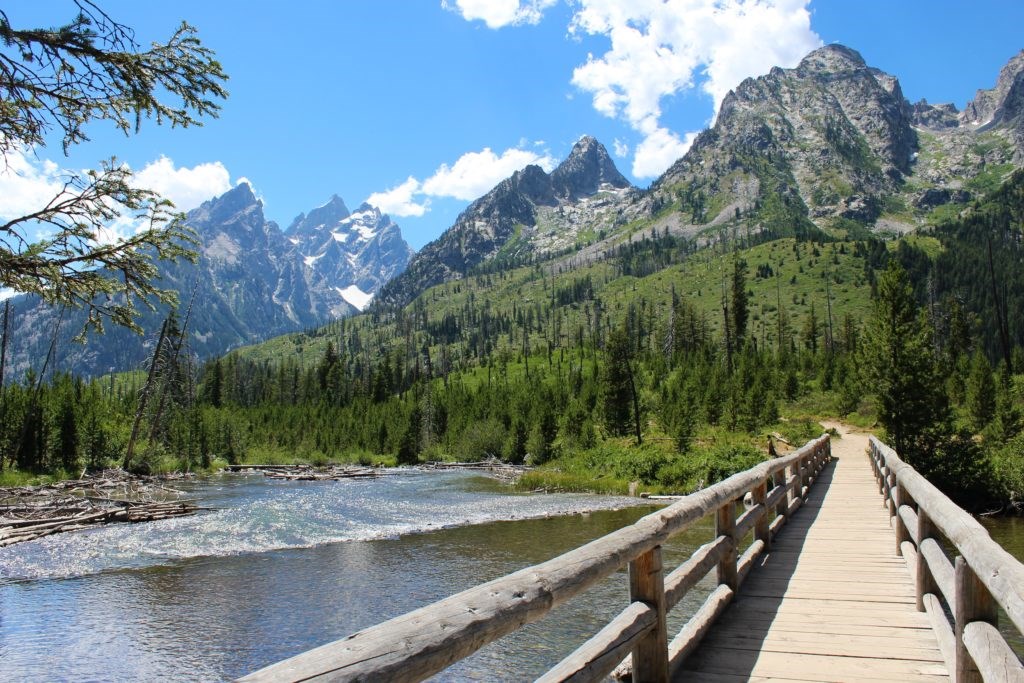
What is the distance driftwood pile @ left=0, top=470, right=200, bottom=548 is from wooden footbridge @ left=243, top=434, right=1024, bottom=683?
21.8 meters

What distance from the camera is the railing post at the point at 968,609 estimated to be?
3.51 m

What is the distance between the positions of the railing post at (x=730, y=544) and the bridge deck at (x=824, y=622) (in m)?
0.27

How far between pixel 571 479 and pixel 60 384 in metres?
41.7

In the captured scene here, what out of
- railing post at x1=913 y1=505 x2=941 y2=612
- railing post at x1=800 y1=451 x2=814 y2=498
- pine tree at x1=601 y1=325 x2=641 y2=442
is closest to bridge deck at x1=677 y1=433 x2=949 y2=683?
railing post at x1=913 y1=505 x2=941 y2=612

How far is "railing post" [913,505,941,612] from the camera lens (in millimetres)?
6126

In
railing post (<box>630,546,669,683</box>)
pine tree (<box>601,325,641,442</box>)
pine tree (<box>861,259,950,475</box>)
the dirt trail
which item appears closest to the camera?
railing post (<box>630,546,669,683</box>)

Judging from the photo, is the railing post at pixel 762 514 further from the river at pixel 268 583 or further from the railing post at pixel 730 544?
the river at pixel 268 583

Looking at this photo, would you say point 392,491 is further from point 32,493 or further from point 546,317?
point 546,317

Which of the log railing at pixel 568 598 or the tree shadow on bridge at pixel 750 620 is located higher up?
the log railing at pixel 568 598

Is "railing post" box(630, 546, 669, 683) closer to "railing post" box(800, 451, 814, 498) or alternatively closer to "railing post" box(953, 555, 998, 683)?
"railing post" box(953, 555, 998, 683)

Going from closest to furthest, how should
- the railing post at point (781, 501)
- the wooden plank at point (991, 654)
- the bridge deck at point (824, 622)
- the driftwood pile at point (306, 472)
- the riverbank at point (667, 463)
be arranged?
the wooden plank at point (991, 654) < the bridge deck at point (824, 622) < the railing post at point (781, 501) < the riverbank at point (667, 463) < the driftwood pile at point (306, 472)

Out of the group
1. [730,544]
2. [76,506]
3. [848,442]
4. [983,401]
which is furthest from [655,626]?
[983,401]

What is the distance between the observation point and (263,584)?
49.0 feet

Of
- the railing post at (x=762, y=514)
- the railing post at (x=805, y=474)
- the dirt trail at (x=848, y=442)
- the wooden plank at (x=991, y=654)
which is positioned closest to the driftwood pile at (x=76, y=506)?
the railing post at (x=762, y=514)
